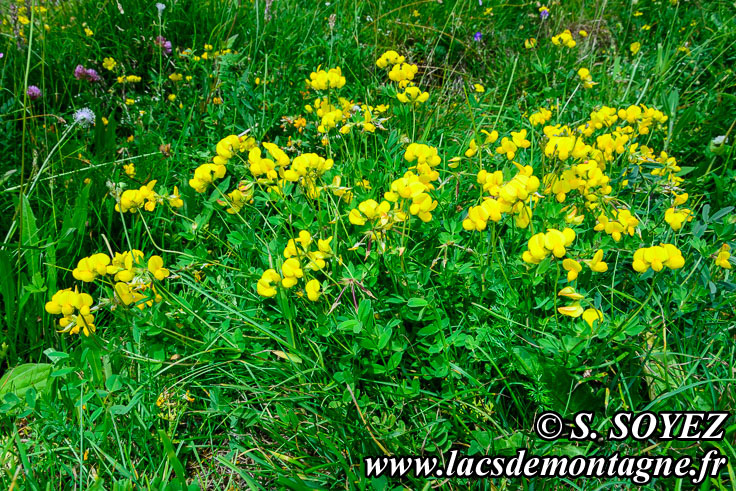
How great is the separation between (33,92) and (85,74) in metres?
0.28

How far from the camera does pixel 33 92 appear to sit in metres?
2.79

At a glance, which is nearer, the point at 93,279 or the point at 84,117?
the point at 93,279

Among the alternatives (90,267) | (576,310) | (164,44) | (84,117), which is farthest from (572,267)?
(164,44)

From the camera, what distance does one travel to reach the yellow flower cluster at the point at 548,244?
4.58 feet

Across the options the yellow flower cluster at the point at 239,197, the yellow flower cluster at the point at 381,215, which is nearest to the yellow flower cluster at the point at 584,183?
the yellow flower cluster at the point at 381,215

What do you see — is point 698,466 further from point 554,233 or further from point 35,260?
point 35,260

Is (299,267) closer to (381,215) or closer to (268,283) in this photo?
(268,283)

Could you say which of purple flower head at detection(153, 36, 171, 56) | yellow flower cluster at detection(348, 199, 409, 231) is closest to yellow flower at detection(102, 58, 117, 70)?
purple flower head at detection(153, 36, 171, 56)

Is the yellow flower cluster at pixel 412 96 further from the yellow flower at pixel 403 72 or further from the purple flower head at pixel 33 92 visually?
the purple flower head at pixel 33 92

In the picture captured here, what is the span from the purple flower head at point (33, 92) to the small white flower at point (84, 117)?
0.31 m

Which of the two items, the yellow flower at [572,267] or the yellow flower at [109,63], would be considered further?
the yellow flower at [109,63]

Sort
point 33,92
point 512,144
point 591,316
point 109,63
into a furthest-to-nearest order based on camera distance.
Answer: point 109,63, point 33,92, point 512,144, point 591,316

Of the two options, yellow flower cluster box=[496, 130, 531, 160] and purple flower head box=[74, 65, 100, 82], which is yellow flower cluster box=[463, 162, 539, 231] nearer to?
yellow flower cluster box=[496, 130, 531, 160]

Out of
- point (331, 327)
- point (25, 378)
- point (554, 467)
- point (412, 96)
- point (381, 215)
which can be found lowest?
point (25, 378)
